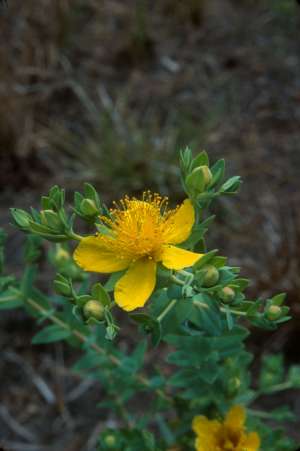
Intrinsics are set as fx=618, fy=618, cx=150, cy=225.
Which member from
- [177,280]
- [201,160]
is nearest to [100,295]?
[177,280]

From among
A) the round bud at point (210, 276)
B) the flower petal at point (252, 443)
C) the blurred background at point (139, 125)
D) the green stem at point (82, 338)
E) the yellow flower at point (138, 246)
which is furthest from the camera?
the blurred background at point (139, 125)

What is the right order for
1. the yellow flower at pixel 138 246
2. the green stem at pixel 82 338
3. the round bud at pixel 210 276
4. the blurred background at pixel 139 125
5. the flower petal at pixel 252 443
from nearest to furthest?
the round bud at pixel 210 276 → the yellow flower at pixel 138 246 → the flower petal at pixel 252 443 → the green stem at pixel 82 338 → the blurred background at pixel 139 125

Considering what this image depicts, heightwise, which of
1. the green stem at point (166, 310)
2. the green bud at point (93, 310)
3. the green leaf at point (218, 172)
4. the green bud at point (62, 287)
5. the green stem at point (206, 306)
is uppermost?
the green leaf at point (218, 172)

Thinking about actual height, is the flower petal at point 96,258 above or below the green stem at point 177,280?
above

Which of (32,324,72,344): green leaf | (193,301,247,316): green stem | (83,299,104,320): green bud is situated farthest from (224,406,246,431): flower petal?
(83,299,104,320): green bud

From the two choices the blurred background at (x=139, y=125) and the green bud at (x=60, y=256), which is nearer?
the green bud at (x=60, y=256)

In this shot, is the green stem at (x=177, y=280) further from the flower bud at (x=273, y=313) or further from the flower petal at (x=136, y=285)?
the flower bud at (x=273, y=313)

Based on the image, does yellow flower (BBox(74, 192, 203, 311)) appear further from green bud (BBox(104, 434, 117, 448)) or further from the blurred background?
the blurred background

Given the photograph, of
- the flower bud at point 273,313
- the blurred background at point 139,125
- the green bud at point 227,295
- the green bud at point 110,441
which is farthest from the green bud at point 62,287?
the blurred background at point 139,125

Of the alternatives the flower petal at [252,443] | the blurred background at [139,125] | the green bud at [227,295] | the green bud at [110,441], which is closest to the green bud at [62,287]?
the green bud at [227,295]
